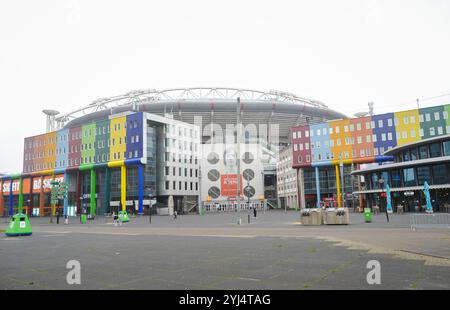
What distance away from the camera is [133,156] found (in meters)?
76.4

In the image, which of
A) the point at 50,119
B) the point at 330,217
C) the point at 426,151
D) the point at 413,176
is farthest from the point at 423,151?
the point at 50,119

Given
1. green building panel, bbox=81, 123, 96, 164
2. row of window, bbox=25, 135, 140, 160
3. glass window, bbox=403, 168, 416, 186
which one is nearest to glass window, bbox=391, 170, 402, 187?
glass window, bbox=403, 168, 416, 186

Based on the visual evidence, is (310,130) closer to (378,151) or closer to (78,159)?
(378,151)

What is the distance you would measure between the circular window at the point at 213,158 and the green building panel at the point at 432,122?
54763 mm

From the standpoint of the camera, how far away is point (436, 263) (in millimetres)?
10031

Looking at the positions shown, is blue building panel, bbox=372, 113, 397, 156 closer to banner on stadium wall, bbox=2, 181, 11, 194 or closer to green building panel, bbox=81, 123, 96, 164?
green building panel, bbox=81, 123, 96, 164

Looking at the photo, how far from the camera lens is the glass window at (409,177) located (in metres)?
55.3

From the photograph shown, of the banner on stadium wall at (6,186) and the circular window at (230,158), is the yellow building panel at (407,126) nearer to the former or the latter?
the circular window at (230,158)

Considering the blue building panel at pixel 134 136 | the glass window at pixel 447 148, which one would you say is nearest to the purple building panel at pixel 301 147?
the glass window at pixel 447 148

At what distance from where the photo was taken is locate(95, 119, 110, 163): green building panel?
82062mm

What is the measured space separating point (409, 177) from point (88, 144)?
7139 cm

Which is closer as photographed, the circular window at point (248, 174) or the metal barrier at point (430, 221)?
the metal barrier at point (430, 221)

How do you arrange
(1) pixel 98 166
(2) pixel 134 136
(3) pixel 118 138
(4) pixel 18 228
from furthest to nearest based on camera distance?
1. (1) pixel 98 166
2. (3) pixel 118 138
3. (2) pixel 134 136
4. (4) pixel 18 228

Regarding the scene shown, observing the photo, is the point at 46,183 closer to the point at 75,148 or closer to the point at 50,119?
the point at 75,148
